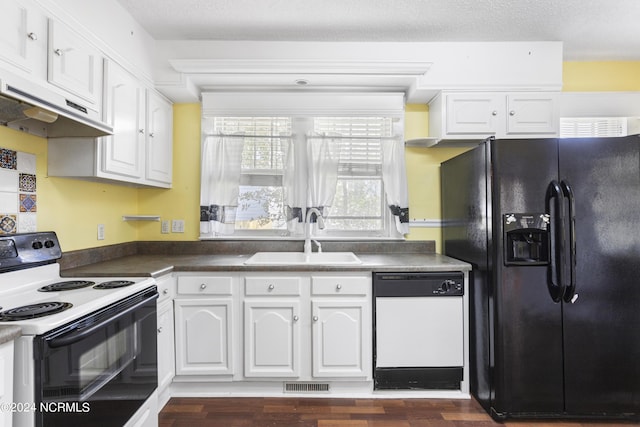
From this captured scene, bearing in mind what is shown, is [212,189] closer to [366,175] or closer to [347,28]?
[366,175]

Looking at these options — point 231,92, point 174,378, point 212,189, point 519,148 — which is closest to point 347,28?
point 231,92

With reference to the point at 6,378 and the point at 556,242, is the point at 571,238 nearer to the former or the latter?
the point at 556,242

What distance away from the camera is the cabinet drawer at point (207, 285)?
2.15 meters

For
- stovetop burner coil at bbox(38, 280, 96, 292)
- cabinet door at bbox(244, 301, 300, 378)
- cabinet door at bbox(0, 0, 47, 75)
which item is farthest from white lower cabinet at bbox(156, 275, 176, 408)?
cabinet door at bbox(0, 0, 47, 75)

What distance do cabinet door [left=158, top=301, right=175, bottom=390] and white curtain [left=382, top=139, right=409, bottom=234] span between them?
1.78m

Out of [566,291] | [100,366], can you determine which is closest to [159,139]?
[100,366]

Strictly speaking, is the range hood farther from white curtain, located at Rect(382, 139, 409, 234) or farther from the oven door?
white curtain, located at Rect(382, 139, 409, 234)

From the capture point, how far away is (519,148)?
6.33 ft

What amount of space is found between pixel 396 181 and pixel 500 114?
88cm

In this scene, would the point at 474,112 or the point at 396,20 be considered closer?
the point at 396,20

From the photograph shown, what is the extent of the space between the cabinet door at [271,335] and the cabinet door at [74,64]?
147cm

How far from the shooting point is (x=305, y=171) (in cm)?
279

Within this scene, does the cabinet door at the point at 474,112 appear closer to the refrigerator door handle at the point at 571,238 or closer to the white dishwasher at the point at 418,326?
the refrigerator door handle at the point at 571,238

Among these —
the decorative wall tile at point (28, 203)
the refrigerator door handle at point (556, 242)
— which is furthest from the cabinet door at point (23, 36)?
the refrigerator door handle at point (556, 242)
